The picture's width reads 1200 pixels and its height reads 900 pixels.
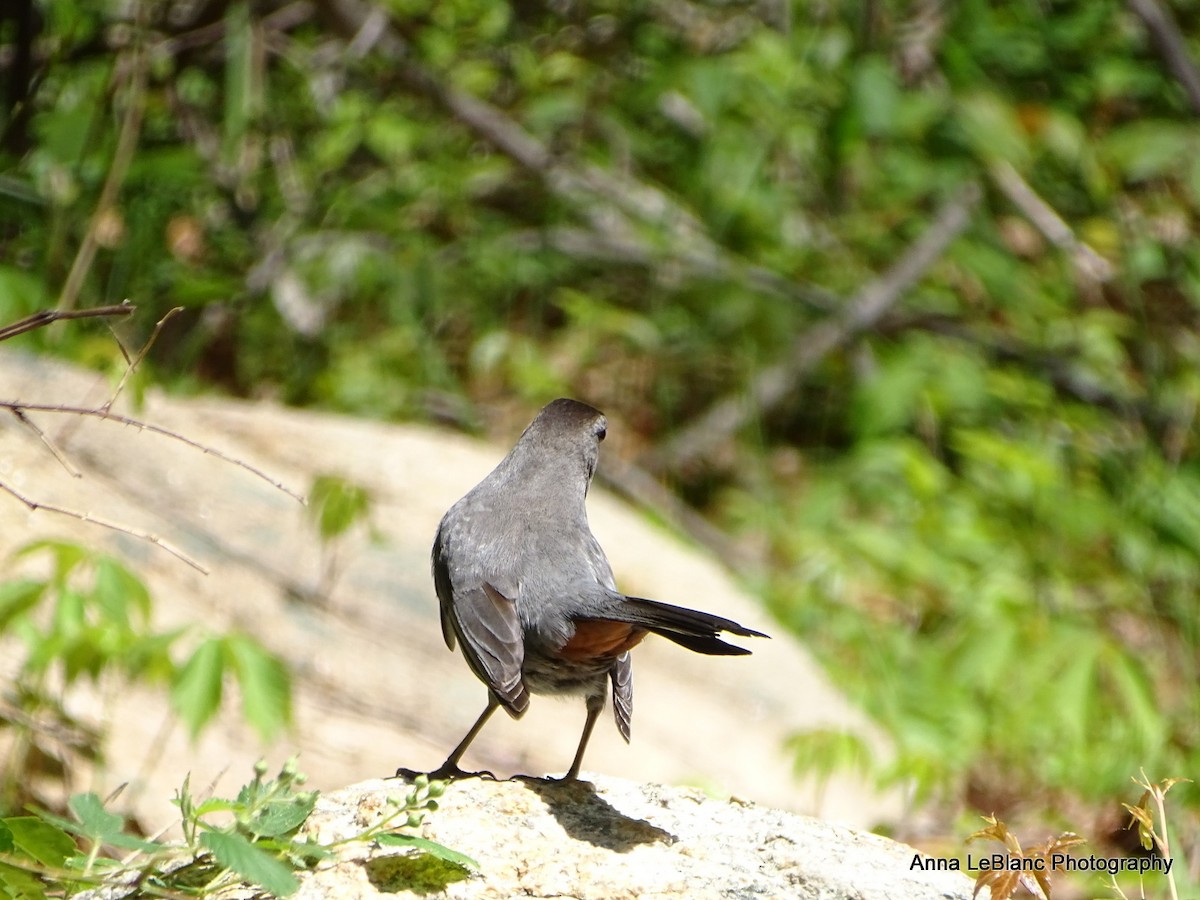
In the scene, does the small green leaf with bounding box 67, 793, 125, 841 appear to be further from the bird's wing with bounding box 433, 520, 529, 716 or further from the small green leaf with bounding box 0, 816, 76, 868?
the bird's wing with bounding box 433, 520, 529, 716

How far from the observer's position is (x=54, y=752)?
3.96 meters

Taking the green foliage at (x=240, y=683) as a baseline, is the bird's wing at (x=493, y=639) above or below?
above

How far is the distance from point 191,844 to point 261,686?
1.23 m

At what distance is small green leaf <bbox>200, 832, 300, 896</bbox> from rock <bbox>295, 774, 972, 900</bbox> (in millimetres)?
309

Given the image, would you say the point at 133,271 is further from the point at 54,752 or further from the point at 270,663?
the point at 270,663

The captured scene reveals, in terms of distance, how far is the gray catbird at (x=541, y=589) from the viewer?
2.82 metres

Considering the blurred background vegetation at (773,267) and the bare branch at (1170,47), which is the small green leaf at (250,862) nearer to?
the blurred background vegetation at (773,267)

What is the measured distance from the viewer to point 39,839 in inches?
92.1

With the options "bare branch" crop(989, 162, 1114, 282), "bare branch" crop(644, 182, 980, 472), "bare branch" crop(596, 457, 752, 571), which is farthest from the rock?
"bare branch" crop(989, 162, 1114, 282)

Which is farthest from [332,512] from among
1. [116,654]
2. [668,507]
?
[668,507]

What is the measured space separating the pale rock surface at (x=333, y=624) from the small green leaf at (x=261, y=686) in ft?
2.89

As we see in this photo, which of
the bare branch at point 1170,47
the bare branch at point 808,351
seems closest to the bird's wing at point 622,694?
the bare branch at point 808,351

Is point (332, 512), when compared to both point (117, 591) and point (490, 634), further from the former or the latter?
point (490, 634)

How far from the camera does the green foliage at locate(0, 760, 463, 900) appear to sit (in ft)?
7.16
